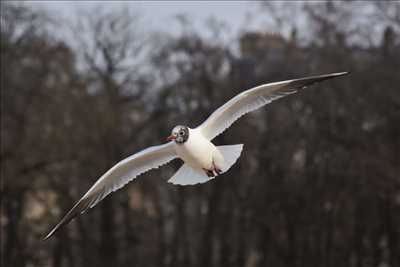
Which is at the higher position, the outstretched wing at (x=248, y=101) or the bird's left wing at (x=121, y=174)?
the outstretched wing at (x=248, y=101)

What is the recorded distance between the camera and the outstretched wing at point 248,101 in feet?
32.9

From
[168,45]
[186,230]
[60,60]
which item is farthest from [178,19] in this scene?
[186,230]

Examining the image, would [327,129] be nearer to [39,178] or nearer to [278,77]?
[278,77]

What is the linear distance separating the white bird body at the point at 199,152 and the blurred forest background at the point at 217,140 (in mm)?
12744

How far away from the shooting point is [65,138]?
24797mm

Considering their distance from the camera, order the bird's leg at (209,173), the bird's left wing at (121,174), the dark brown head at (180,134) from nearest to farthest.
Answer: the dark brown head at (180,134) < the bird's leg at (209,173) < the bird's left wing at (121,174)

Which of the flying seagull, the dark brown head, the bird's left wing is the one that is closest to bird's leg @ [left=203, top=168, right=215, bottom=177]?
the flying seagull

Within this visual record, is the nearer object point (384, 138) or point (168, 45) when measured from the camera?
point (384, 138)

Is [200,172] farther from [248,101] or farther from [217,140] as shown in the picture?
[217,140]

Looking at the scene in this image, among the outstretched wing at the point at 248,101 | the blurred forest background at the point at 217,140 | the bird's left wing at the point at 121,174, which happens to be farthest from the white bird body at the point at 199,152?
the blurred forest background at the point at 217,140

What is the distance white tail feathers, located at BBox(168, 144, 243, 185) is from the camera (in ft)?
33.2

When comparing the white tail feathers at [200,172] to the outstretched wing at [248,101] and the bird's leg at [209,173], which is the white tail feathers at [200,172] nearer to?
the bird's leg at [209,173]

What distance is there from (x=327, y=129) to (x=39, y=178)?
808cm

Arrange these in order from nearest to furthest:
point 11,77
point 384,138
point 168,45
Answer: point 384,138
point 11,77
point 168,45
